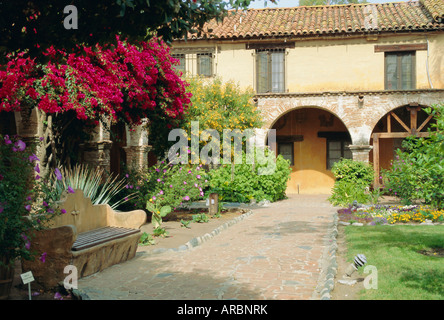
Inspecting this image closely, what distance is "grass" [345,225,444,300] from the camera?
5.57 meters

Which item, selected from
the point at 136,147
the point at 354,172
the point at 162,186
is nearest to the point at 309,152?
the point at 354,172

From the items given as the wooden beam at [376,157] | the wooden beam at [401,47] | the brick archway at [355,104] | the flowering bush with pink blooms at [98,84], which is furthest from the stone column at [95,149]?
the wooden beam at [401,47]

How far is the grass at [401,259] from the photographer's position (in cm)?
557

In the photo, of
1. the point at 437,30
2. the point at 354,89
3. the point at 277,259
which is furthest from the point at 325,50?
the point at 277,259

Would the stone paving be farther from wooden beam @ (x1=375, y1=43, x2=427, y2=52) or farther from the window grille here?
wooden beam @ (x1=375, y1=43, x2=427, y2=52)

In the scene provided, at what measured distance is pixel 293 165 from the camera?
2353 cm

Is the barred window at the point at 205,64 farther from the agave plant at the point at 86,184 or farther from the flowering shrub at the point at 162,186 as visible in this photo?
the agave plant at the point at 86,184

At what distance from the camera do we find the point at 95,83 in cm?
928

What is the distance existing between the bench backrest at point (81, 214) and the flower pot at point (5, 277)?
2.90ft

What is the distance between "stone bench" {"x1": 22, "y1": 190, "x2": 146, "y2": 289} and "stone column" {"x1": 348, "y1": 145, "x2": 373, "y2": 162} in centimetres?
1453

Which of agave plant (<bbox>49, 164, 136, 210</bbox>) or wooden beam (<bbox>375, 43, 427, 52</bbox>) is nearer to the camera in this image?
agave plant (<bbox>49, 164, 136, 210</bbox>)

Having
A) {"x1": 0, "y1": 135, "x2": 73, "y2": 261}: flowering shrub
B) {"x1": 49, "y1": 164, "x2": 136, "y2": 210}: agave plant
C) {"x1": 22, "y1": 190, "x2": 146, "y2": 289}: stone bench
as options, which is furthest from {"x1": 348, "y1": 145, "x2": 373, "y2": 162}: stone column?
{"x1": 0, "y1": 135, "x2": 73, "y2": 261}: flowering shrub

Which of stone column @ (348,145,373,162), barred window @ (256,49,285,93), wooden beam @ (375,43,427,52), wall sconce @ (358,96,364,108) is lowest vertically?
stone column @ (348,145,373,162)
